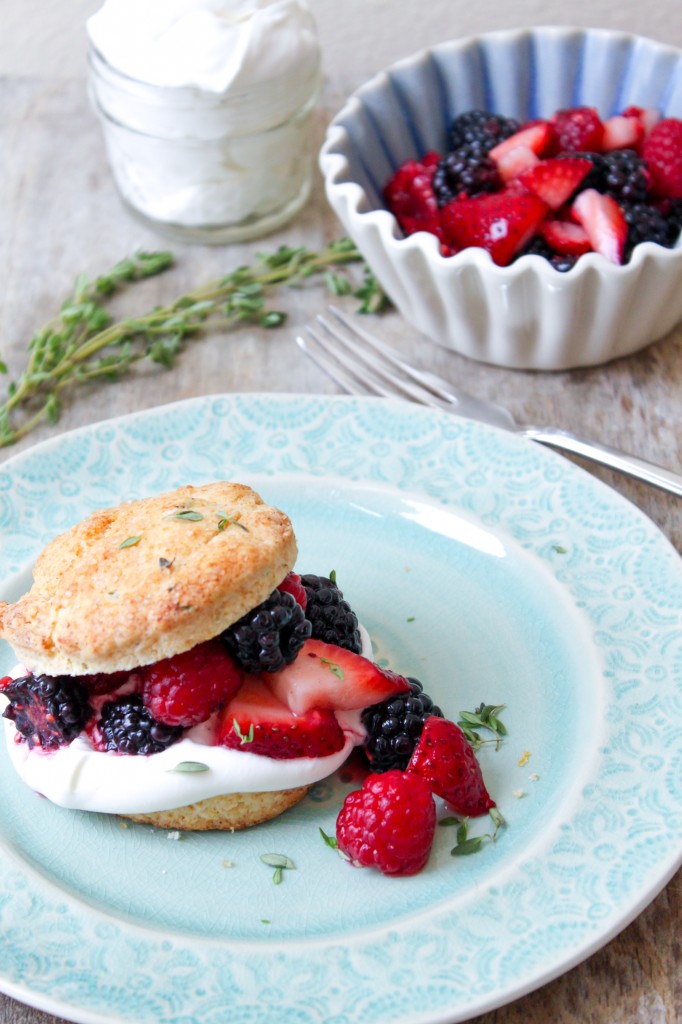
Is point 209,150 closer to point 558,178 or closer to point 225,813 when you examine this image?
point 558,178

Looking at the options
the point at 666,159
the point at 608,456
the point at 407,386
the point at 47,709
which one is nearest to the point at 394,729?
the point at 47,709

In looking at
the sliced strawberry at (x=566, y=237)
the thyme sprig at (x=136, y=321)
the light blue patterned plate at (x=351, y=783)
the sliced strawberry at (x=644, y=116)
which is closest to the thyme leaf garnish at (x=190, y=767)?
the light blue patterned plate at (x=351, y=783)

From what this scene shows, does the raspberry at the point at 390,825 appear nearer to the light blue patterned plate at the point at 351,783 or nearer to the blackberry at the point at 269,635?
the light blue patterned plate at the point at 351,783

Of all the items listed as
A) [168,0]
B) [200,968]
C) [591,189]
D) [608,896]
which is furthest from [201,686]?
[168,0]

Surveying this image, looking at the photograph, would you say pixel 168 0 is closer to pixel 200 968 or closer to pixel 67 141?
pixel 67 141

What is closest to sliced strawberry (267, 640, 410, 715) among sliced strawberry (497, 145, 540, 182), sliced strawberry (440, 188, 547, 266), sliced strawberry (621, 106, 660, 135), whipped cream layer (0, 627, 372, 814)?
whipped cream layer (0, 627, 372, 814)
